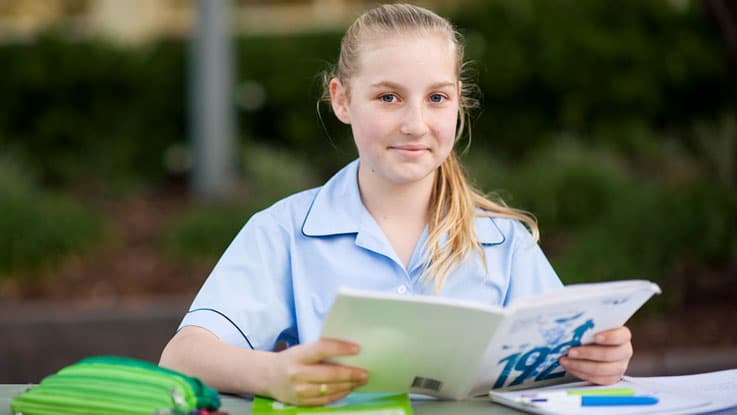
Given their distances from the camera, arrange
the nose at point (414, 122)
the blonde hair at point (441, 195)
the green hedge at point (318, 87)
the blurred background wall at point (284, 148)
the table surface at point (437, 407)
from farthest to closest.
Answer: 1. the green hedge at point (318, 87)
2. the blurred background wall at point (284, 148)
3. the blonde hair at point (441, 195)
4. the nose at point (414, 122)
5. the table surface at point (437, 407)

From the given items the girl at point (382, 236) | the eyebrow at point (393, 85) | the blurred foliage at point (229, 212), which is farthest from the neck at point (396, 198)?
the blurred foliage at point (229, 212)

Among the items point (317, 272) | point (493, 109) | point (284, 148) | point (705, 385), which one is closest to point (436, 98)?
point (317, 272)

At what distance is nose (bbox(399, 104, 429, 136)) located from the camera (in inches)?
82.1

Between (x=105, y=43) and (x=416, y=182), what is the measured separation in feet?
23.3

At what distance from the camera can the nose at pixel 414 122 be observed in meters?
2.09

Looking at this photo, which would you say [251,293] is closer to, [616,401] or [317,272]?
[317,272]

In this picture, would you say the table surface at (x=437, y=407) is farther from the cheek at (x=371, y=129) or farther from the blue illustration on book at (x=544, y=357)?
the cheek at (x=371, y=129)

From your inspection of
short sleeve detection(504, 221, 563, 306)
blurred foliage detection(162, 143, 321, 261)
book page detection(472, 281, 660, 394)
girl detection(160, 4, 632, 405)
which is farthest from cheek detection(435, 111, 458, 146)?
blurred foliage detection(162, 143, 321, 261)

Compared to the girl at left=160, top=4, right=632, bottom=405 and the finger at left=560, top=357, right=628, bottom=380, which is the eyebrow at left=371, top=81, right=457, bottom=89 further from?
the finger at left=560, top=357, right=628, bottom=380

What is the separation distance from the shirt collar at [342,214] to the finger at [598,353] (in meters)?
0.37

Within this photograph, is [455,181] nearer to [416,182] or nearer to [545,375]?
[416,182]

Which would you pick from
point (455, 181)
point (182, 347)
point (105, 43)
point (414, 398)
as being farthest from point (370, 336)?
point (105, 43)

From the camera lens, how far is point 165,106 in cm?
881

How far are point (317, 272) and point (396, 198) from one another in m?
0.23
